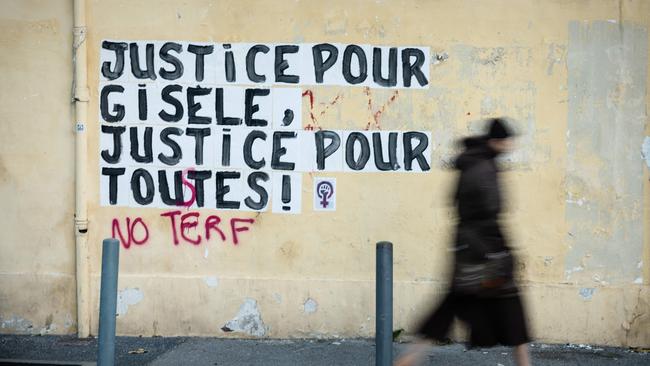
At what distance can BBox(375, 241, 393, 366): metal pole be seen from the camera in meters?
4.98

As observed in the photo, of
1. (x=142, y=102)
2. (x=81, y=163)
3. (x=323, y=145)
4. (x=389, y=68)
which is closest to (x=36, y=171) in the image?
(x=81, y=163)

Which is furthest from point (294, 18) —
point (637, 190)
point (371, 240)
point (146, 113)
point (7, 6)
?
point (637, 190)

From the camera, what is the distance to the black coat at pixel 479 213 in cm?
531

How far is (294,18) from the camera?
23.7ft

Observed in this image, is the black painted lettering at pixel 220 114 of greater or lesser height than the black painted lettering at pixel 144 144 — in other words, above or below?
above

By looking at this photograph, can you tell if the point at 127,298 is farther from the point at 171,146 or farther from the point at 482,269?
the point at 482,269

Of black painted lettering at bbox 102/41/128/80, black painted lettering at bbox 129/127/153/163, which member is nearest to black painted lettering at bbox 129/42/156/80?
black painted lettering at bbox 102/41/128/80

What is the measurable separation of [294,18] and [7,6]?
7.53 ft

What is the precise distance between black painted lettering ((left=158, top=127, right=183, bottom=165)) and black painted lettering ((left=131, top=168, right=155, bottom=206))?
0.18 metres

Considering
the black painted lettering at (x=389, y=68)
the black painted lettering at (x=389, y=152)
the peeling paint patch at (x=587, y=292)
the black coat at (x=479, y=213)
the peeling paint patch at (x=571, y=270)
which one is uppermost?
the black painted lettering at (x=389, y=68)

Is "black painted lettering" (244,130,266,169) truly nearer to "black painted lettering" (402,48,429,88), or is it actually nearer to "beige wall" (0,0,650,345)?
"beige wall" (0,0,650,345)

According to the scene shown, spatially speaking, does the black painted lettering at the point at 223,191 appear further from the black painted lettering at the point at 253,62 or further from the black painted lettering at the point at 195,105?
the black painted lettering at the point at 253,62

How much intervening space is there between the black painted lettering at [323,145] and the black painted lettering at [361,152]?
0.09 metres

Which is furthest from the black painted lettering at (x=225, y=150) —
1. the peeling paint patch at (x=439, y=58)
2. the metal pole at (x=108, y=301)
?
the metal pole at (x=108, y=301)
